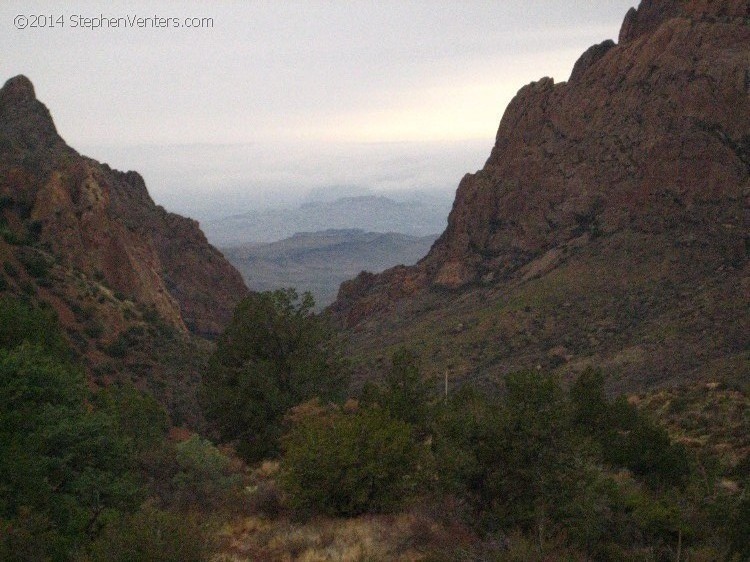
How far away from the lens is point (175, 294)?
8300 centimetres

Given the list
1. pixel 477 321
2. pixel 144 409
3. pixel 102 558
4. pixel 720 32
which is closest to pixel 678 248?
pixel 477 321

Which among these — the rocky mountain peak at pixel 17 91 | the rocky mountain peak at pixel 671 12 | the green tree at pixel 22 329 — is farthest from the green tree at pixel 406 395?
the rocky mountain peak at pixel 671 12

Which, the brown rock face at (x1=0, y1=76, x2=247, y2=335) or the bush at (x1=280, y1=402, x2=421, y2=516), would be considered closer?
the bush at (x1=280, y1=402, x2=421, y2=516)

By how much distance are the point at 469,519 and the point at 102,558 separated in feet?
19.3

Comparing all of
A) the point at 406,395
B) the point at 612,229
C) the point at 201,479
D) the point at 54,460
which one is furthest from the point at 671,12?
the point at 54,460

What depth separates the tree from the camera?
21516 mm

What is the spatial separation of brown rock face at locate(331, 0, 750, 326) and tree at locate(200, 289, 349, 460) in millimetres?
42181

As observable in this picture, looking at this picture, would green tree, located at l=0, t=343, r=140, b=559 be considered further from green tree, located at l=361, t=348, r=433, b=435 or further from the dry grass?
green tree, located at l=361, t=348, r=433, b=435

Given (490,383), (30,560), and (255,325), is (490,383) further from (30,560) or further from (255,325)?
(30,560)

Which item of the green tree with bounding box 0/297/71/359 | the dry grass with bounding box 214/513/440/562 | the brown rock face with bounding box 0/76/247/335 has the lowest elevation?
the dry grass with bounding box 214/513/440/562

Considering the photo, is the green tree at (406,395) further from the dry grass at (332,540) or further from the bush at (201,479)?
the dry grass at (332,540)

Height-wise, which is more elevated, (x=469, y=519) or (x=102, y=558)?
(x=102, y=558)

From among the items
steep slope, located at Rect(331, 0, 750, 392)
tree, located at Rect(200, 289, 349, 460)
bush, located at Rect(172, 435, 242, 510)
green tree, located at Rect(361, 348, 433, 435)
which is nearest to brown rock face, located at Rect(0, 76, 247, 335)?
steep slope, located at Rect(331, 0, 750, 392)

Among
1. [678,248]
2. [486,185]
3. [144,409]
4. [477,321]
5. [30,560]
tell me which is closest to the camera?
[30,560]
